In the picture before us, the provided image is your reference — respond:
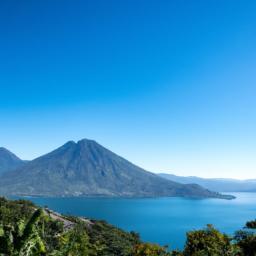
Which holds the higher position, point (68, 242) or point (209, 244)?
point (68, 242)

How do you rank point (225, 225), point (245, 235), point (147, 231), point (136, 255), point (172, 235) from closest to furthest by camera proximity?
point (136, 255) → point (245, 235) → point (172, 235) → point (147, 231) → point (225, 225)

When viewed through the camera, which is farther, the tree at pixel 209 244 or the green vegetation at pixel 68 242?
the tree at pixel 209 244

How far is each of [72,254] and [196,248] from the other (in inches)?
463

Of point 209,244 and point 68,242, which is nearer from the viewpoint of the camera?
point 68,242

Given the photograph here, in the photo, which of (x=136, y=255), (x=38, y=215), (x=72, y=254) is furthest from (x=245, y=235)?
(x=38, y=215)

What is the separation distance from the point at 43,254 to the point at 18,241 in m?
1.57

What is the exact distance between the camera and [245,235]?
82.7 feet

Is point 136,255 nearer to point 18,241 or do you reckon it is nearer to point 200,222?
point 18,241

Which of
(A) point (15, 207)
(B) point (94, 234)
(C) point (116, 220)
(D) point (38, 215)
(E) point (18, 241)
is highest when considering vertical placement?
(D) point (38, 215)

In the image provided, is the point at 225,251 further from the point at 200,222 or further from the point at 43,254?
the point at 200,222

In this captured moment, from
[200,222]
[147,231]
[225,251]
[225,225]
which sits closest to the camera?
[225,251]

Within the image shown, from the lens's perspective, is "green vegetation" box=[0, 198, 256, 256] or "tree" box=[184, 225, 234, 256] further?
"tree" box=[184, 225, 234, 256]

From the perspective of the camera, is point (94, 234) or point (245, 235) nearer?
point (245, 235)

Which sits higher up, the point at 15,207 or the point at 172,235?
the point at 15,207
